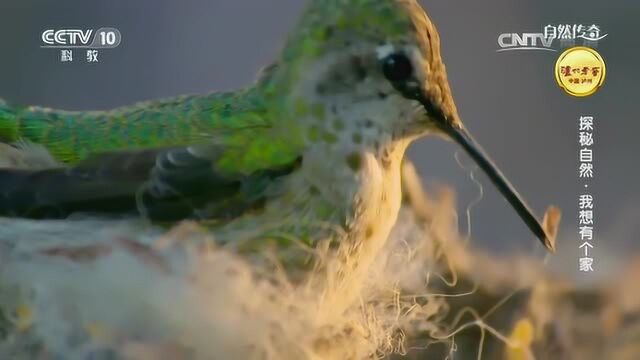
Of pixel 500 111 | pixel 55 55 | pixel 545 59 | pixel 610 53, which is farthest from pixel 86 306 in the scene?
pixel 610 53

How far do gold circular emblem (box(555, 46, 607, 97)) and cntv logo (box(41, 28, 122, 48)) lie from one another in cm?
76

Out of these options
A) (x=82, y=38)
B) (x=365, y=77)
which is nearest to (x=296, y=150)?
(x=365, y=77)

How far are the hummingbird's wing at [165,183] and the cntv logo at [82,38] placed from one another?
8.7 inches

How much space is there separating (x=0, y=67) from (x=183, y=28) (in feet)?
1.04

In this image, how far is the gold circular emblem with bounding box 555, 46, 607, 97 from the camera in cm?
119

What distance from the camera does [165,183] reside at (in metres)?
1.09

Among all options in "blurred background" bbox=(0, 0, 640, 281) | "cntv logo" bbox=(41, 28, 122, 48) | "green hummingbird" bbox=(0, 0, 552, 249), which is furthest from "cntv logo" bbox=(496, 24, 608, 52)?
"cntv logo" bbox=(41, 28, 122, 48)

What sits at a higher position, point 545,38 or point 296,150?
point 545,38

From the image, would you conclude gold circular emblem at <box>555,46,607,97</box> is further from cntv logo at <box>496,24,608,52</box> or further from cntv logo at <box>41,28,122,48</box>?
cntv logo at <box>41,28,122,48</box>

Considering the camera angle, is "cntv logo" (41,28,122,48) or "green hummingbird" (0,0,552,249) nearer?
"green hummingbird" (0,0,552,249)

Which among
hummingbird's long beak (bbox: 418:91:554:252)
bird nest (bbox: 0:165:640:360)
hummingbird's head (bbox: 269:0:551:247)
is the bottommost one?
bird nest (bbox: 0:165:640:360)

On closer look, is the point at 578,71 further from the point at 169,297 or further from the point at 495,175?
the point at 169,297

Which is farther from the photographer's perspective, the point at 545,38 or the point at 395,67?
the point at 545,38

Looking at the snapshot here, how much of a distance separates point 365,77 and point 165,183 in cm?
35
